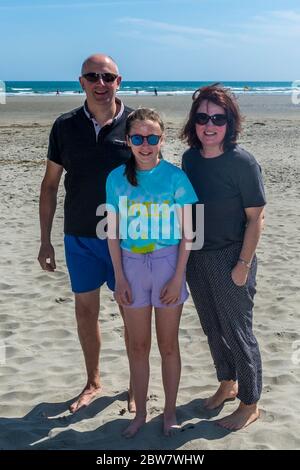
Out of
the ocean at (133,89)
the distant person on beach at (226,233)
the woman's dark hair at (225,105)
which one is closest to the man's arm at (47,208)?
the distant person on beach at (226,233)

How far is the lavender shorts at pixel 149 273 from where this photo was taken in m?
3.18

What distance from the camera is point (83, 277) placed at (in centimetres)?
367

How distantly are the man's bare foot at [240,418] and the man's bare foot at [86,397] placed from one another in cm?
90

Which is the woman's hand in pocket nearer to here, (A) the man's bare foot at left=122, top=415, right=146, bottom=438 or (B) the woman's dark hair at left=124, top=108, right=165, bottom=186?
(B) the woman's dark hair at left=124, top=108, right=165, bottom=186

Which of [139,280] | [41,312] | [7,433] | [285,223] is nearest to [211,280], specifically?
[139,280]

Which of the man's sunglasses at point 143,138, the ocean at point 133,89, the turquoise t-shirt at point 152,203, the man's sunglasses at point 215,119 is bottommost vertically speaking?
the turquoise t-shirt at point 152,203

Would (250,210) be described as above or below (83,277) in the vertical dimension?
above

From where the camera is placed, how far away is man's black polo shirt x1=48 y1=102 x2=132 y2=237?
3.50 metres

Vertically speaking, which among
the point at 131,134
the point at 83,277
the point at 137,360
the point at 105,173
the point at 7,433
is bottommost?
the point at 7,433

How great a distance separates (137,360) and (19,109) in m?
→ 38.0

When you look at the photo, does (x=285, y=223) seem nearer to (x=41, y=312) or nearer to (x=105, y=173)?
(x=41, y=312)

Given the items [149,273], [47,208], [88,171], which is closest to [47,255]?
[47,208]

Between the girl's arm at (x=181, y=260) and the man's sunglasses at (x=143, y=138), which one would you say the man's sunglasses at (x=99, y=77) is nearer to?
the man's sunglasses at (x=143, y=138)

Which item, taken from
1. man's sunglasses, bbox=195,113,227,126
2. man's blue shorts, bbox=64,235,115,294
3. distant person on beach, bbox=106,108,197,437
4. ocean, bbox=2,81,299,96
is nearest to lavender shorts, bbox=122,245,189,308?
distant person on beach, bbox=106,108,197,437
